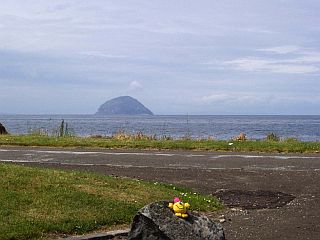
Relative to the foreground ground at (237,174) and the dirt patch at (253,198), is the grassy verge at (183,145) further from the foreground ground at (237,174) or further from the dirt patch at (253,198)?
the dirt patch at (253,198)

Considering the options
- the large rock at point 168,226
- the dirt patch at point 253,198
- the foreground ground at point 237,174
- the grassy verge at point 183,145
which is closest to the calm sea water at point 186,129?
the grassy verge at point 183,145

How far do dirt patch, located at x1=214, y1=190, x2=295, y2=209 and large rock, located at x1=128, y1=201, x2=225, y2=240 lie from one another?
3940mm

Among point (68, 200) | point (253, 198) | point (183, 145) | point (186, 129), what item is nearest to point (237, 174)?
point (253, 198)

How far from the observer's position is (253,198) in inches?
460

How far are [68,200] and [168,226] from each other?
3517 mm

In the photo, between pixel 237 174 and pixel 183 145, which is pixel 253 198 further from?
pixel 183 145

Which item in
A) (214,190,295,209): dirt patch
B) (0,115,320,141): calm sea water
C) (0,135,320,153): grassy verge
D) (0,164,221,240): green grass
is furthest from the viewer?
(0,115,320,141): calm sea water

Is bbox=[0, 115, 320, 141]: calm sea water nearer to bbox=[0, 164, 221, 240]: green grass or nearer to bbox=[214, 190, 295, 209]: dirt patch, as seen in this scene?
bbox=[0, 164, 221, 240]: green grass

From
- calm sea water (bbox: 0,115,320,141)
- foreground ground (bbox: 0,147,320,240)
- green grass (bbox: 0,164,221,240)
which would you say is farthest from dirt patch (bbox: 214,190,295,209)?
calm sea water (bbox: 0,115,320,141)

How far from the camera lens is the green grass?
8.58 meters

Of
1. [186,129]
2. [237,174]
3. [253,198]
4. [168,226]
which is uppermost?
[168,226]

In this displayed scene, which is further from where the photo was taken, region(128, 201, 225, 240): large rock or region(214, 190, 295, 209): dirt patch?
region(214, 190, 295, 209): dirt patch

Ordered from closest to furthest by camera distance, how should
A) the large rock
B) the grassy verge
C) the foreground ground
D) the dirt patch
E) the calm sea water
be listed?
the large rock, the foreground ground, the dirt patch, the grassy verge, the calm sea water

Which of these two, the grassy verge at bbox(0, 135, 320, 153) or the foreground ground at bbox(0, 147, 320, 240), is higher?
the grassy verge at bbox(0, 135, 320, 153)
